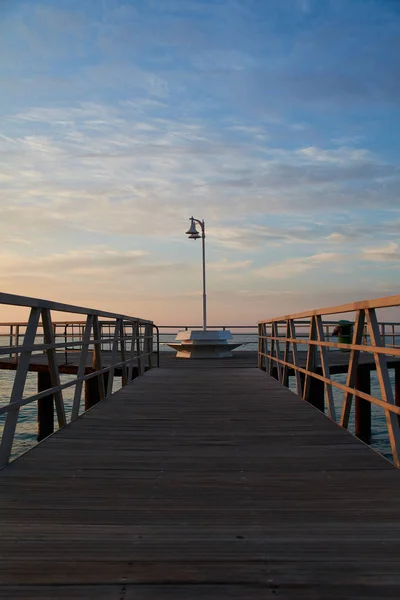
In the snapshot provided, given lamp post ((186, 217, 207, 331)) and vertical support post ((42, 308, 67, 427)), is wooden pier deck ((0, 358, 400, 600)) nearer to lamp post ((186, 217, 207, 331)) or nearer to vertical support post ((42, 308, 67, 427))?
vertical support post ((42, 308, 67, 427))

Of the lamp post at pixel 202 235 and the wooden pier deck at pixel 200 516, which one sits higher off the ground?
the lamp post at pixel 202 235

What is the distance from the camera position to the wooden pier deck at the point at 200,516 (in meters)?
2.19

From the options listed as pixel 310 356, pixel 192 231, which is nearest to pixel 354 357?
pixel 310 356

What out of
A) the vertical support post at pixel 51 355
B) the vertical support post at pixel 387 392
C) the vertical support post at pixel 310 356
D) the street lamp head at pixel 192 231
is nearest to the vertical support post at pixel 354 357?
the vertical support post at pixel 387 392

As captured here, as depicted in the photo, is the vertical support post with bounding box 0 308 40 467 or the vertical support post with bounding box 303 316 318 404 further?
the vertical support post with bounding box 303 316 318 404

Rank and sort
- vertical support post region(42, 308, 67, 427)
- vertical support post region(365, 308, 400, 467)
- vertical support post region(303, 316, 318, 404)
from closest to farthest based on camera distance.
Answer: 1. vertical support post region(365, 308, 400, 467)
2. vertical support post region(42, 308, 67, 427)
3. vertical support post region(303, 316, 318, 404)

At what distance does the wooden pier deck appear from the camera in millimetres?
2186

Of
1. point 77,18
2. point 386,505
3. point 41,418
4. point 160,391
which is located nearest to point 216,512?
point 386,505

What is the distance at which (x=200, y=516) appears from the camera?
116 inches

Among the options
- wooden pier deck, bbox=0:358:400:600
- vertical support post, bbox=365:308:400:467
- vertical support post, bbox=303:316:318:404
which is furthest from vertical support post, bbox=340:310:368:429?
vertical support post, bbox=303:316:318:404

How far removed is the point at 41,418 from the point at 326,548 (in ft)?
41.3

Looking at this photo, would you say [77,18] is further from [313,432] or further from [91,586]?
[91,586]

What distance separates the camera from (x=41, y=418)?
14039mm

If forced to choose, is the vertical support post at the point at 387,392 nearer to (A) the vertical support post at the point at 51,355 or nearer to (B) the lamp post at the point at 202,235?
(A) the vertical support post at the point at 51,355
